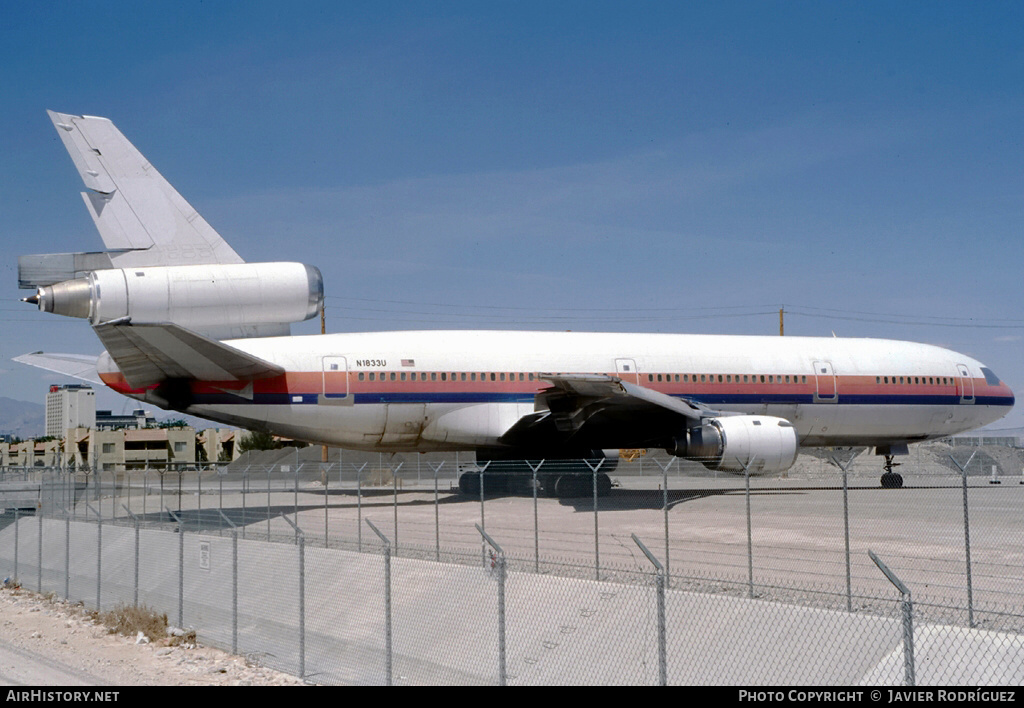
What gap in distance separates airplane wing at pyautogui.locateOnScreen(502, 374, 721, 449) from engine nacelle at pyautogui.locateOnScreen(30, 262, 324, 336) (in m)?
5.89

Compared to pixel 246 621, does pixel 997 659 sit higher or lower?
higher

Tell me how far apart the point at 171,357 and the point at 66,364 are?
5144 millimetres

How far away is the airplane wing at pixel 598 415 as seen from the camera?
861 inches

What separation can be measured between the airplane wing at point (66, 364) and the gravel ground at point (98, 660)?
9285 millimetres

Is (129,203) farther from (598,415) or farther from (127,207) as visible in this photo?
(598,415)

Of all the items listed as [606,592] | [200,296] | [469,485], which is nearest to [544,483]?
[469,485]

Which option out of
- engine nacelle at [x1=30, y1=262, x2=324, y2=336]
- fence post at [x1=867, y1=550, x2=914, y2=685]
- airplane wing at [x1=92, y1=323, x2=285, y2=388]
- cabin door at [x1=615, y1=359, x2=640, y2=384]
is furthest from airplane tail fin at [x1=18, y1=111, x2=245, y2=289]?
fence post at [x1=867, y1=550, x2=914, y2=685]

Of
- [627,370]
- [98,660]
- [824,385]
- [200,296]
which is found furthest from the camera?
[824,385]

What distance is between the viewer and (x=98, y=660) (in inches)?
471

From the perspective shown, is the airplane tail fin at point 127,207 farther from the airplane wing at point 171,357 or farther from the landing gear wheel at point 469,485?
the landing gear wheel at point 469,485

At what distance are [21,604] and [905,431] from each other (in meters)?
22.7

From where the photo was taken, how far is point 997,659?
7766mm
